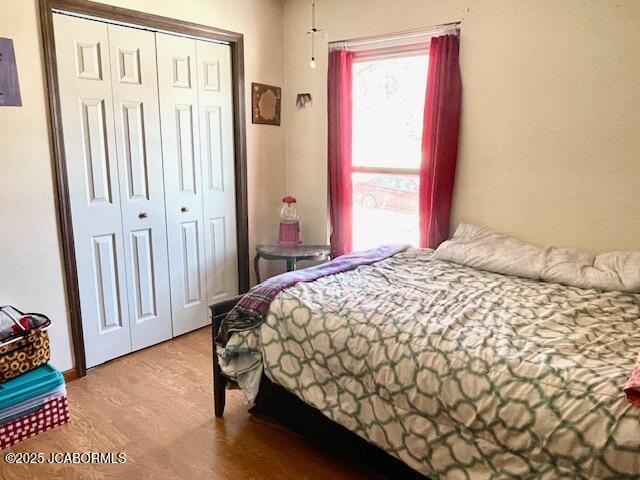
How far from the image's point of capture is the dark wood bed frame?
1852 millimetres

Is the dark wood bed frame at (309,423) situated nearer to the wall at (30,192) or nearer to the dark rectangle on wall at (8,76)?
the wall at (30,192)

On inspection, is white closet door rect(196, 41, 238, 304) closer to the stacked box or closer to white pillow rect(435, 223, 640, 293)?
the stacked box

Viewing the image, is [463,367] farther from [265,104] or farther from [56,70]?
[265,104]

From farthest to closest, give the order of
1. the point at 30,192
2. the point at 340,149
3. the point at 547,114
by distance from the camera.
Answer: the point at 340,149
the point at 547,114
the point at 30,192

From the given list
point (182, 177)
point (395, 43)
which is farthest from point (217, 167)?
point (395, 43)

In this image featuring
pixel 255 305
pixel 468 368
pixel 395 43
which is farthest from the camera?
pixel 395 43

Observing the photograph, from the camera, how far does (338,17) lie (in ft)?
11.0

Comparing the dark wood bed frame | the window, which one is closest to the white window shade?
the window

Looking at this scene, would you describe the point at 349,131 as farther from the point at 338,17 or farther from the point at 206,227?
the point at 206,227

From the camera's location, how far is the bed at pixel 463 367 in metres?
1.37

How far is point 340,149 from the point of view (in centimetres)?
343

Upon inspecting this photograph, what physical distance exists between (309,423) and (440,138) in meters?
1.85

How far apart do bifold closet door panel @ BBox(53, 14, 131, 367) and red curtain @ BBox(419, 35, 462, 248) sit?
193 cm

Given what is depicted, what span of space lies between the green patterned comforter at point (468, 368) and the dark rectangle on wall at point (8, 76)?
163cm
